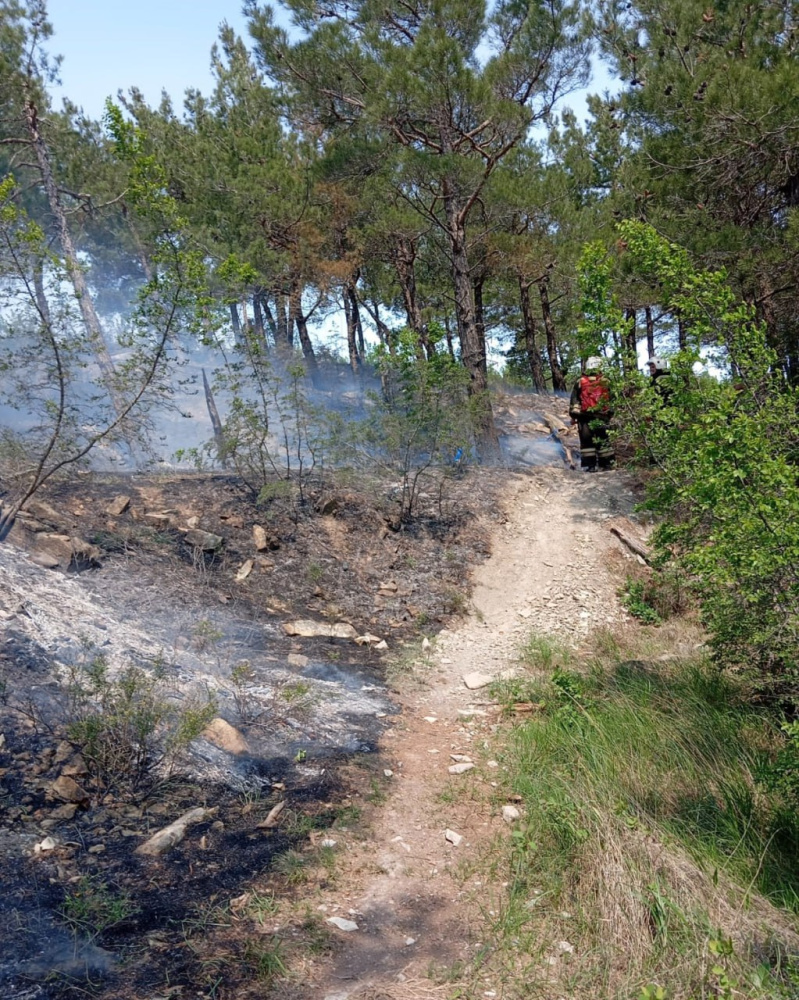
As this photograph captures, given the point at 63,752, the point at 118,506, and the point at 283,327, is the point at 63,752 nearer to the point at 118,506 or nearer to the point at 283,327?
the point at 118,506

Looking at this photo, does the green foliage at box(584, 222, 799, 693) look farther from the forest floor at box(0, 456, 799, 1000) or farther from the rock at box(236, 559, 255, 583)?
the rock at box(236, 559, 255, 583)

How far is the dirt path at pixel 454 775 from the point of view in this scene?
11.1 ft

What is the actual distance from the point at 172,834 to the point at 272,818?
1.89 feet

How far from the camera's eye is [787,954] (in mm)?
3217

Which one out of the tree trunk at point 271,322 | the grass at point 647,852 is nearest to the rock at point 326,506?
the grass at point 647,852

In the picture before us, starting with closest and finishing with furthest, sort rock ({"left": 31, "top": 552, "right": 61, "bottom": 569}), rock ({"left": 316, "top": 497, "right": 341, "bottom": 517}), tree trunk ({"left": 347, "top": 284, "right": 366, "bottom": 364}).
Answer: rock ({"left": 31, "top": 552, "right": 61, "bottom": 569}), rock ({"left": 316, "top": 497, "right": 341, "bottom": 517}), tree trunk ({"left": 347, "top": 284, "right": 366, "bottom": 364})

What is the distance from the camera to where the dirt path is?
339 cm

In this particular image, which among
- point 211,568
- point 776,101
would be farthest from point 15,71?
point 776,101

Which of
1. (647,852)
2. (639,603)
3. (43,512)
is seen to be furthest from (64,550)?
(639,603)

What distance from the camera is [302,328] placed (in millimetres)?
18859

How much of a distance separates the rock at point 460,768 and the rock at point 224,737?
1433 millimetres

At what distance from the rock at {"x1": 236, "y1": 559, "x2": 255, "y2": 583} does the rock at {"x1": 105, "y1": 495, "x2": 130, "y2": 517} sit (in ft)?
5.16

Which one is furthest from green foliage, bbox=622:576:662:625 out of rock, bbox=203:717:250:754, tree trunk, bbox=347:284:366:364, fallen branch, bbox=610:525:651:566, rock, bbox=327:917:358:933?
tree trunk, bbox=347:284:366:364

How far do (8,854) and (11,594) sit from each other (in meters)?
2.82
